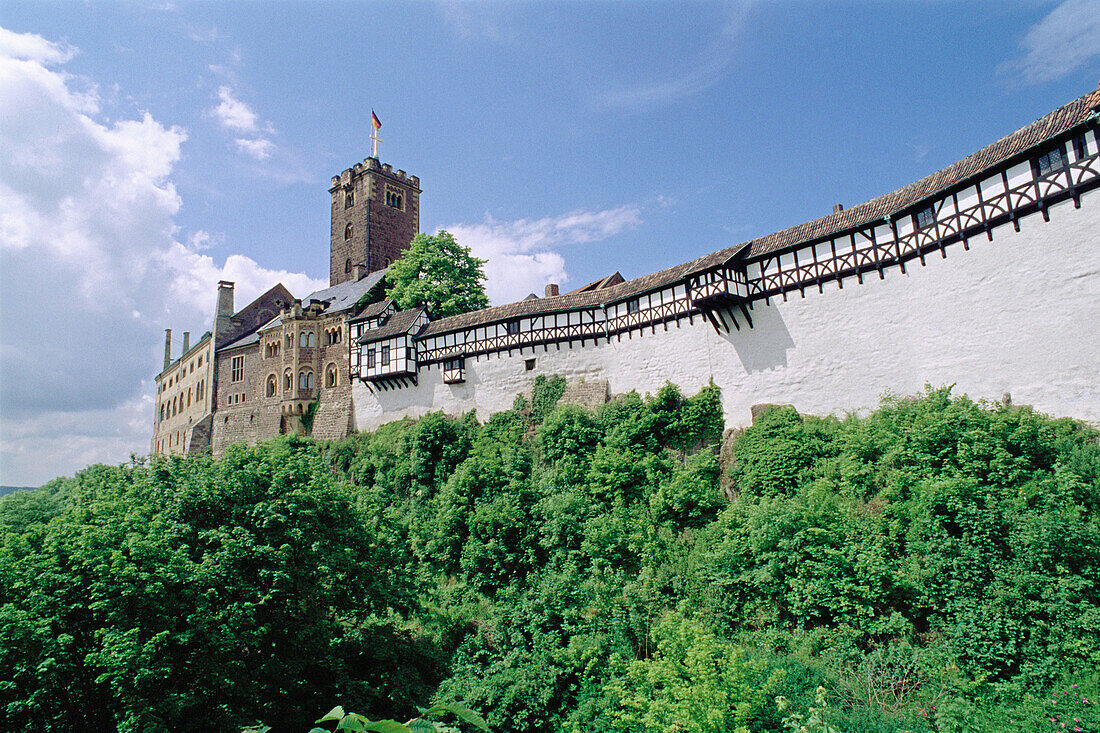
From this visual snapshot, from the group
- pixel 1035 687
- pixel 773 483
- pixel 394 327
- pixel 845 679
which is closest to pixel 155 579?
pixel 845 679

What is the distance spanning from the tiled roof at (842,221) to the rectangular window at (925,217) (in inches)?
18.8

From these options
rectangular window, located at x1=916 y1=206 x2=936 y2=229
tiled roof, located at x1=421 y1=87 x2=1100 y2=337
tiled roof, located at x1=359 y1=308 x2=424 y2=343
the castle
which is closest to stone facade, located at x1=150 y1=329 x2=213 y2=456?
the castle

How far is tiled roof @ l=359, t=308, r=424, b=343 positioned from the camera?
117ft

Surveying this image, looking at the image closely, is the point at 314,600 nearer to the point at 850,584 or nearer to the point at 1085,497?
the point at 850,584

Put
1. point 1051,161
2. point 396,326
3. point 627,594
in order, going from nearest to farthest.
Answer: point 1051,161 → point 627,594 → point 396,326

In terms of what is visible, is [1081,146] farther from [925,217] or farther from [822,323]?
[822,323]

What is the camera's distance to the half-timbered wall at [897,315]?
1638 cm

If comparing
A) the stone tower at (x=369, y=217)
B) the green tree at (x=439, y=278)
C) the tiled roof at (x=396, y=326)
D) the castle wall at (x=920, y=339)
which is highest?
the stone tower at (x=369, y=217)

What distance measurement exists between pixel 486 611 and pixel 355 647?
406cm

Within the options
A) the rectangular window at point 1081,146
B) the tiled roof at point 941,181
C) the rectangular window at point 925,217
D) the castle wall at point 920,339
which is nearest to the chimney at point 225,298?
the castle wall at point 920,339

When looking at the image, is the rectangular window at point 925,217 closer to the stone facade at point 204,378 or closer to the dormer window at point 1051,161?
the dormer window at point 1051,161

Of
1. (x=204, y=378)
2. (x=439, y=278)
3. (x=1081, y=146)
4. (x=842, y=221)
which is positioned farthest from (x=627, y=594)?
(x=204, y=378)

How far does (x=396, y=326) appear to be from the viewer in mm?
36156

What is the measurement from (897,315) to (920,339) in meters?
1.08
